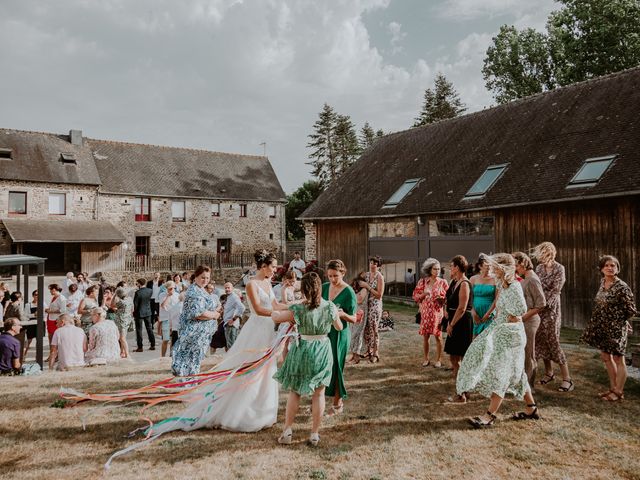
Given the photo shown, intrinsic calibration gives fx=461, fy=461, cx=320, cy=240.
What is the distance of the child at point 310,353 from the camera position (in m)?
4.72

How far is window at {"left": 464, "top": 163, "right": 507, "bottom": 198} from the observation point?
14602 millimetres

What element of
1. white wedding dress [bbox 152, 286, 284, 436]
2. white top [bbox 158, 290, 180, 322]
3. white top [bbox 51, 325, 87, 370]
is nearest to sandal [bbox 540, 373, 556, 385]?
white wedding dress [bbox 152, 286, 284, 436]

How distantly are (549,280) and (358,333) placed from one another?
3.43 m

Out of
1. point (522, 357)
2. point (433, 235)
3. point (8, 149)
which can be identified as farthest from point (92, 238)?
point (522, 357)

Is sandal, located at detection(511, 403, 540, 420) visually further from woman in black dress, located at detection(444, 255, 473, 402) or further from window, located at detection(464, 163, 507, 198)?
A: window, located at detection(464, 163, 507, 198)

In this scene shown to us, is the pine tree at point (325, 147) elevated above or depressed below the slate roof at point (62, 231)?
above

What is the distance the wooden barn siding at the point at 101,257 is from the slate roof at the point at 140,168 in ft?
12.5

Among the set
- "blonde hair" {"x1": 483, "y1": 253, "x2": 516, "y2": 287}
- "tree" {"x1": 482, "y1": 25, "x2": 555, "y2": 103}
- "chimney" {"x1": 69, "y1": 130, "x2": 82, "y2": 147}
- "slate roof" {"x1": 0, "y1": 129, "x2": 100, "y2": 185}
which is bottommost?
"blonde hair" {"x1": 483, "y1": 253, "x2": 516, "y2": 287}

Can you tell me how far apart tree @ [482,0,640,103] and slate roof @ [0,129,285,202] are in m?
17.7

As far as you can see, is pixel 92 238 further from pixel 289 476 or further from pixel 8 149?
pixel 289 476

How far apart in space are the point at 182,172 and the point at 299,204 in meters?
14.6

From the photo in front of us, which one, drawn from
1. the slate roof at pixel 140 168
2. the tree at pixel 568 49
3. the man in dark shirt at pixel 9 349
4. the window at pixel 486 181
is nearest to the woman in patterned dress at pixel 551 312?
the window at pixel 486 181

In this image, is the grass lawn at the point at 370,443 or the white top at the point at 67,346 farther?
the white top at the point at 67,346

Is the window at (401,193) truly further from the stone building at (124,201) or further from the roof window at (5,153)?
the roof window at (5,153)
